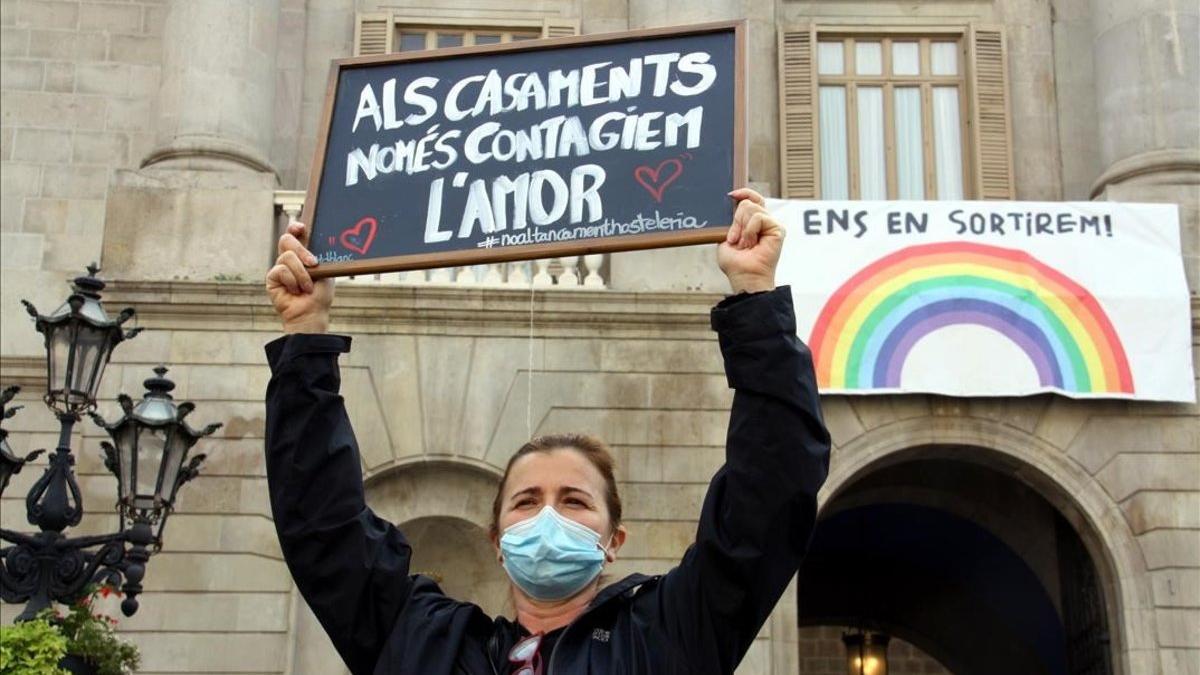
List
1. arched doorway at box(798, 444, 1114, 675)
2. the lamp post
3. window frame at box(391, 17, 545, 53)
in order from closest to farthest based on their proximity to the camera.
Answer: the lamp post → arched doorway at box(798, 444, 1114, 675) → window frame at box(391, 17, 545, 53)

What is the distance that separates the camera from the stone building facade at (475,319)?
14516 millimetres

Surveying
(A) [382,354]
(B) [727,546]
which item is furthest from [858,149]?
(B) [727,546]

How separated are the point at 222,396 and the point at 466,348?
2329 mm

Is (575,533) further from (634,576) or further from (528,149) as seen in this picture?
(528,149)

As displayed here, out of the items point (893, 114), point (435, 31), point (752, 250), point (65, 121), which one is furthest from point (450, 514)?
point (752, 250)

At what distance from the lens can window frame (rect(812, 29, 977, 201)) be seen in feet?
56.0

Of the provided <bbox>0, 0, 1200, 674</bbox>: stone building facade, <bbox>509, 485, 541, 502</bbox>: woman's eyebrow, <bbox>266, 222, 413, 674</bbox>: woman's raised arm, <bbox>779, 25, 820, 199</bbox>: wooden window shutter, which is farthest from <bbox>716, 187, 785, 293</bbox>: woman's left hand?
<bbox>779, 25, 820, 199</bbox>: wooden window shutter

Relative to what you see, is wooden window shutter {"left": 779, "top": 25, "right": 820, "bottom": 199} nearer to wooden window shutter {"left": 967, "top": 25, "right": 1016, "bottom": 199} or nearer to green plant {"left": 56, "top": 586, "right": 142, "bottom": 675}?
wooden window shutter {"left": 967, "top": 25, "right": 1016, "bottom": 199}

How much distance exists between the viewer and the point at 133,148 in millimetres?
17328

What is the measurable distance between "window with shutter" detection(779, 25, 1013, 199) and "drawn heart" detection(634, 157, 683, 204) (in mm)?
12000

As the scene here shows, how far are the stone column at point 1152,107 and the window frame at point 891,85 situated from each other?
143cm

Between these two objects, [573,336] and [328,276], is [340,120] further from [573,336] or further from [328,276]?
[573,336]

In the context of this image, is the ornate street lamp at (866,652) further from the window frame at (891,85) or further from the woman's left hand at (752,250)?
the woman's left hand at (752,250)

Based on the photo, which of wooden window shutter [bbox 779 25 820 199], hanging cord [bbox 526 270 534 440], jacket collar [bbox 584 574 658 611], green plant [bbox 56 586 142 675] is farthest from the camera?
wooden window shutter [bbox 779 25 820 199]
